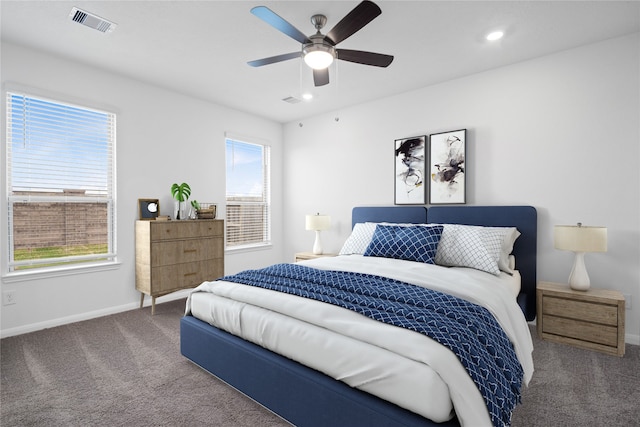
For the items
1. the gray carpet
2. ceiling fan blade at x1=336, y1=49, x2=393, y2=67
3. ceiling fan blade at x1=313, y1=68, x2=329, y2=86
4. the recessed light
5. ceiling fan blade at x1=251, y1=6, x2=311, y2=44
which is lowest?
the gray carpet

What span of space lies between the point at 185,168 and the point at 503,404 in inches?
162

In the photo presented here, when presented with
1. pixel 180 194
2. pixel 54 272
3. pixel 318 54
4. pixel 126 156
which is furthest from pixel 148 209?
pixel 318 54

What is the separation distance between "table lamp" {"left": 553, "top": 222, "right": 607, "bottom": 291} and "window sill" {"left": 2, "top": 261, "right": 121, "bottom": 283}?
4448 millimetres

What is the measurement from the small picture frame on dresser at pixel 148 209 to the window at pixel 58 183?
279 mm

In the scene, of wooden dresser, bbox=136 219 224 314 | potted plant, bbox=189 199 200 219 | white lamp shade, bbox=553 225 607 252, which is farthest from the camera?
potted plant, bbox=189 199 200 219

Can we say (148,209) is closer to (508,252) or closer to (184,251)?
(184,251)

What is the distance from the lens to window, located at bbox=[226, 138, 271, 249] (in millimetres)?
4961

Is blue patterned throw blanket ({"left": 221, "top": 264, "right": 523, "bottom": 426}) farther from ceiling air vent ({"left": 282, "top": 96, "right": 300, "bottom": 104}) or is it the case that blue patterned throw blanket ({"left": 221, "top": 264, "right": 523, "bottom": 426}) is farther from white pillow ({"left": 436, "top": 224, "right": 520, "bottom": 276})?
ceiling air vent ({"left": 282, "top": 96, "right": 300, "bottom": 104})

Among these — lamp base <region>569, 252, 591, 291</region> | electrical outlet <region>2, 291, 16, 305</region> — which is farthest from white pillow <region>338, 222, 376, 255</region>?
electrical outlet <region>2, 291, 16, 305</region>

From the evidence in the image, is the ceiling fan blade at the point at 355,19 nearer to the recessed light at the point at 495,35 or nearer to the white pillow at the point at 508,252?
the recessed light at the point at 495,35

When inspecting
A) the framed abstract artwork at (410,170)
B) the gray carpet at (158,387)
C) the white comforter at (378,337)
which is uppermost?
the framed abstract artwork at (410,170)

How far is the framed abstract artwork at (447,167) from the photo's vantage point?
3707mm

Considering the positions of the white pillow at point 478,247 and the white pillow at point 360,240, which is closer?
the white pillow at point 478,247

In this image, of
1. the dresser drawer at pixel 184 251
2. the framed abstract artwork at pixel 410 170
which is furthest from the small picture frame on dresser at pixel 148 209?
the framed abstract artwork at pixel 410 170
